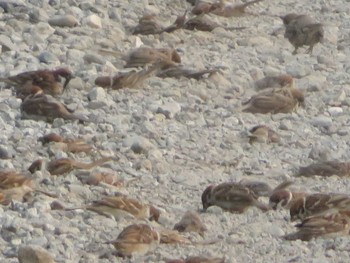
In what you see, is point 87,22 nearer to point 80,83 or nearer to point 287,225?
point 80,83

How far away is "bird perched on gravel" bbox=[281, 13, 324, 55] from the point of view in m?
12.7

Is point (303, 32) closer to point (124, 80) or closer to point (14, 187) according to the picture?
point (124, 80)

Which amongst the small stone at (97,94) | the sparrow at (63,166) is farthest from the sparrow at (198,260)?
the small stone at (97,94)

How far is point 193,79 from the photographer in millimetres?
11336

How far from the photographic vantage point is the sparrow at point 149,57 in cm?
1145

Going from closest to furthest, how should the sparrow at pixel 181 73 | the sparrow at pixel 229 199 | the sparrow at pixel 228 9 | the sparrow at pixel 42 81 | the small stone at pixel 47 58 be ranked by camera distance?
the sparrow at pixel 229 199, the sparrow at pixel 42 81, the small stone at pixel 47 58, the sparrow at pixel 181 73, the sparrow at pixel 228 9

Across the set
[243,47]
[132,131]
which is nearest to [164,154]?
[132,131]

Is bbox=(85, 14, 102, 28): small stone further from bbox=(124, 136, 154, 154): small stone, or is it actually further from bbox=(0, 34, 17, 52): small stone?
bbox=(124, 136, 154, 154): small stone

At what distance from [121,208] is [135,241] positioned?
573 mm

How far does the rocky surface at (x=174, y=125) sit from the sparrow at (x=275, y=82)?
0.28 ft

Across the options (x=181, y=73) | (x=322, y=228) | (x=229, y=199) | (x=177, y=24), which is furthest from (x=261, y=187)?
(x=177, y=24)

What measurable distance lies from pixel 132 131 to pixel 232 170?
750 mm

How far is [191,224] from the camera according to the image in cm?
827

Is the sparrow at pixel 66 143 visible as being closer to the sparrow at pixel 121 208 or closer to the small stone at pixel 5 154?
the small stone at pixel 5 154
